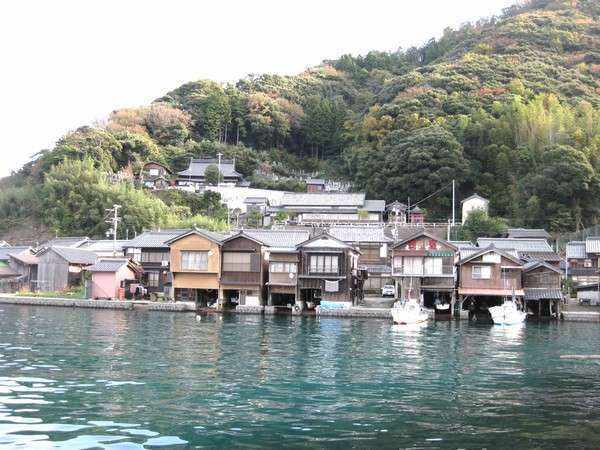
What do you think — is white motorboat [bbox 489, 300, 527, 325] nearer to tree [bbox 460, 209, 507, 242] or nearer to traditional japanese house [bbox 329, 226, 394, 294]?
traditional japanese house [bbox 329, 226, 394, 294]

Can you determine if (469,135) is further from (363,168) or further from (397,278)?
(397,278)

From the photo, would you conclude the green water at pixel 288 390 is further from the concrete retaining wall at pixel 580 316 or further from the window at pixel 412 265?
the window at pixel 412 265

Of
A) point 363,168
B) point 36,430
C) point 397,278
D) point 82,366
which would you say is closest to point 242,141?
point 363,168

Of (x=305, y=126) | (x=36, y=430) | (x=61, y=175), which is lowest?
(x=36, y=430)

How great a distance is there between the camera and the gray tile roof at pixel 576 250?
5153 cm

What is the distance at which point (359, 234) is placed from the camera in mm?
54125

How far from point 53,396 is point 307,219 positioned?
56.4 m

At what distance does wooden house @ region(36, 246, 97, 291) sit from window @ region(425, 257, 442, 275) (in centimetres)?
2922

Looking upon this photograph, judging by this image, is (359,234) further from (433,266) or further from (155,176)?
(155,176)

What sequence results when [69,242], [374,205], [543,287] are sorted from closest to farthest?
[543,287] < [69,242] < [374,205]

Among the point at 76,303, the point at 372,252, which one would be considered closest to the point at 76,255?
the point at 76,303

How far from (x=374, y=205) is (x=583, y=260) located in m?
26.1

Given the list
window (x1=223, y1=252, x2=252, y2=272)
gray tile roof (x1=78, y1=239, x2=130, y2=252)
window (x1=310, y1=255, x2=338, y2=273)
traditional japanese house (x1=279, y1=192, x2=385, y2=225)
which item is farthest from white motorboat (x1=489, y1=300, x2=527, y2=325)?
gray tile roof (x1=78, y1=239, x2=130, y2=252)

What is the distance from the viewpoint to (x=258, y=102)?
104 metres
